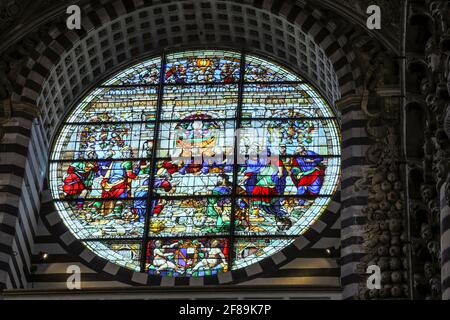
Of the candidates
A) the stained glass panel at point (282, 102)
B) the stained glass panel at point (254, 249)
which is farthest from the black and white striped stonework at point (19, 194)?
the stained glass panel at point (282, 102)

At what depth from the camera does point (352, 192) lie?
83.9 ft

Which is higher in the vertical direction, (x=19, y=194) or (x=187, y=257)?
(x=19, y=194)

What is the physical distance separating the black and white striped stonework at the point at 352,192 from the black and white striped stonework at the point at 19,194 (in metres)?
5.67

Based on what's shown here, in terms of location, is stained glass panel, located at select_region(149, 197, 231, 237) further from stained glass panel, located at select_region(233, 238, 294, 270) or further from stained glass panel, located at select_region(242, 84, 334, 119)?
stained glass panel, located at select_region(242, 84, 334, 119)

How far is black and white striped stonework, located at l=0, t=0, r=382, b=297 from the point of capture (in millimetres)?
25719

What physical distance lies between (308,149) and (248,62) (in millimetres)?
2828

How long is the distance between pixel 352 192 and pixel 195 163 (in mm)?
3590

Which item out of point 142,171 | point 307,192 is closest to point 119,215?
point 142,171

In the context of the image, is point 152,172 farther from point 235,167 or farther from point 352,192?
point 352,192

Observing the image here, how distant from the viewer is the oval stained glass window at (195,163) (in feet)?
87.0

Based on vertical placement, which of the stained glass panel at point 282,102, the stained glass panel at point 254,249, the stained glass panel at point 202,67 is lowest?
the stained glass panel at point 254,249

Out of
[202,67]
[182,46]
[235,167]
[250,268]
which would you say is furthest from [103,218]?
[182,46]

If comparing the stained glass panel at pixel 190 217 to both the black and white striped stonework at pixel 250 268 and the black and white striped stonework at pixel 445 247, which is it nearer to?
the black and white striped stonework at pixel 250 268
